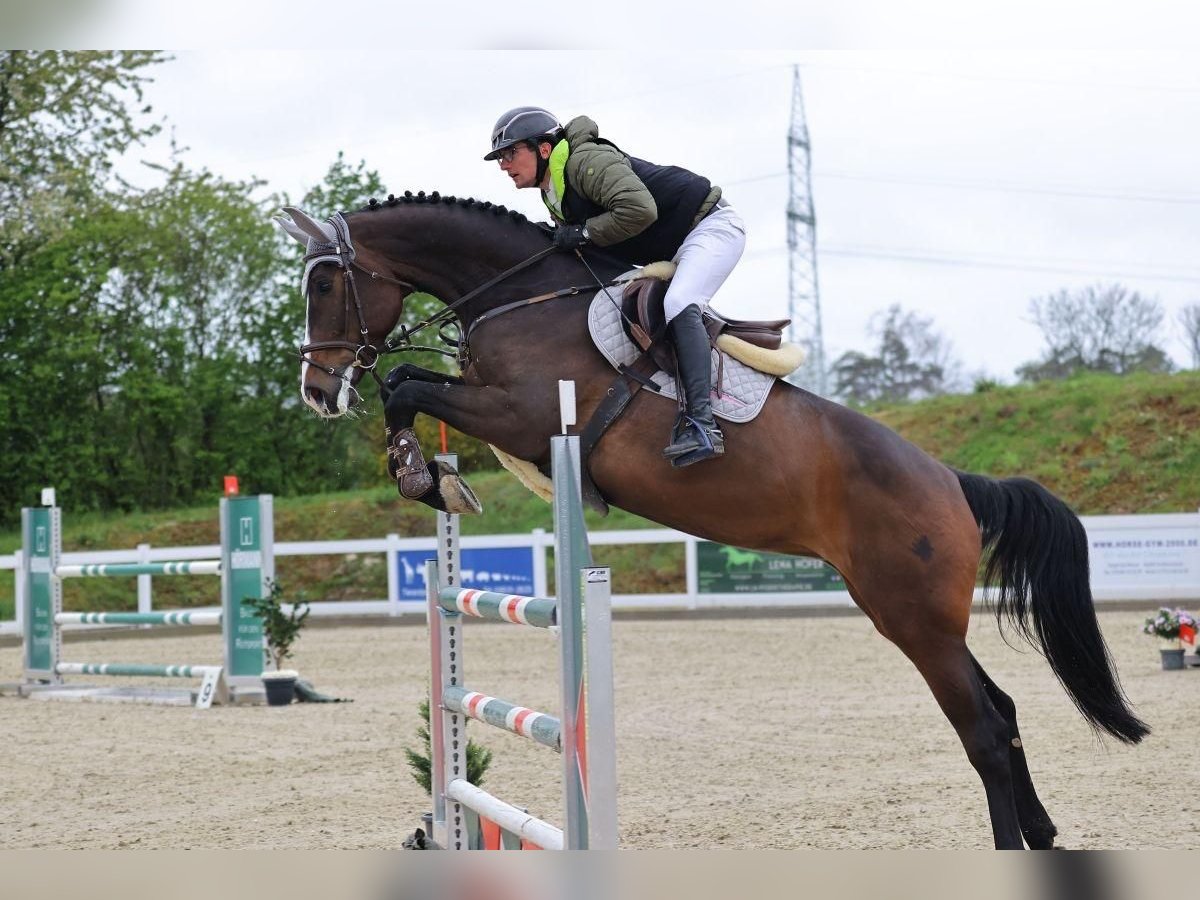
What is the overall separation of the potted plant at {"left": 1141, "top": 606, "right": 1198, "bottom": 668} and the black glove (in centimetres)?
687

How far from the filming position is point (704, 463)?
12.7 feet

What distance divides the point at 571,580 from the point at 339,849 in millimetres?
2117

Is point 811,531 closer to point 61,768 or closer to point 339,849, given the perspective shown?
point 339,849

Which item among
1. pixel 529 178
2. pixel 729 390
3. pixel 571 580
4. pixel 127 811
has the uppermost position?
pixel 529 178

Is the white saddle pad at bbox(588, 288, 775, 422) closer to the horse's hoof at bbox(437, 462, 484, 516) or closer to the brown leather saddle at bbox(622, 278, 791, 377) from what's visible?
the brown leather saddle at bbox(622, 278, 791, 377)

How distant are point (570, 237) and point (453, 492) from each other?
34.5 inches

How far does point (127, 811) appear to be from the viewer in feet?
17.6

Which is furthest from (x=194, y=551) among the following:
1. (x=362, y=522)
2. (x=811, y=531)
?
(x=811, y=531)

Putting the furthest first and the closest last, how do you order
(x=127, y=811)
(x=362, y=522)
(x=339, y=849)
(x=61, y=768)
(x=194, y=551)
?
(x=362, y=522) < (x=194, y=551) < (x=61, y=768) < (x=127, y=811) < (x=339, y=849)

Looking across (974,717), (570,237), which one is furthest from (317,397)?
(974,717)

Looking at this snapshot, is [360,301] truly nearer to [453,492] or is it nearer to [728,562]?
[453,492]

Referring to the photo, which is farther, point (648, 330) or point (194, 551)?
point (194, 551)

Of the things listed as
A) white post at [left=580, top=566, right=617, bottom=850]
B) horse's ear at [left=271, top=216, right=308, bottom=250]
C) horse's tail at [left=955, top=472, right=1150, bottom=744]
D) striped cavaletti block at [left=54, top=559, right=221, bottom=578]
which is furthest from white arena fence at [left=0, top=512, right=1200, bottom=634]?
white post at [left=580, top=566, right=617, bottom=850]

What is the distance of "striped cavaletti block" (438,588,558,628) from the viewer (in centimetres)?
316
